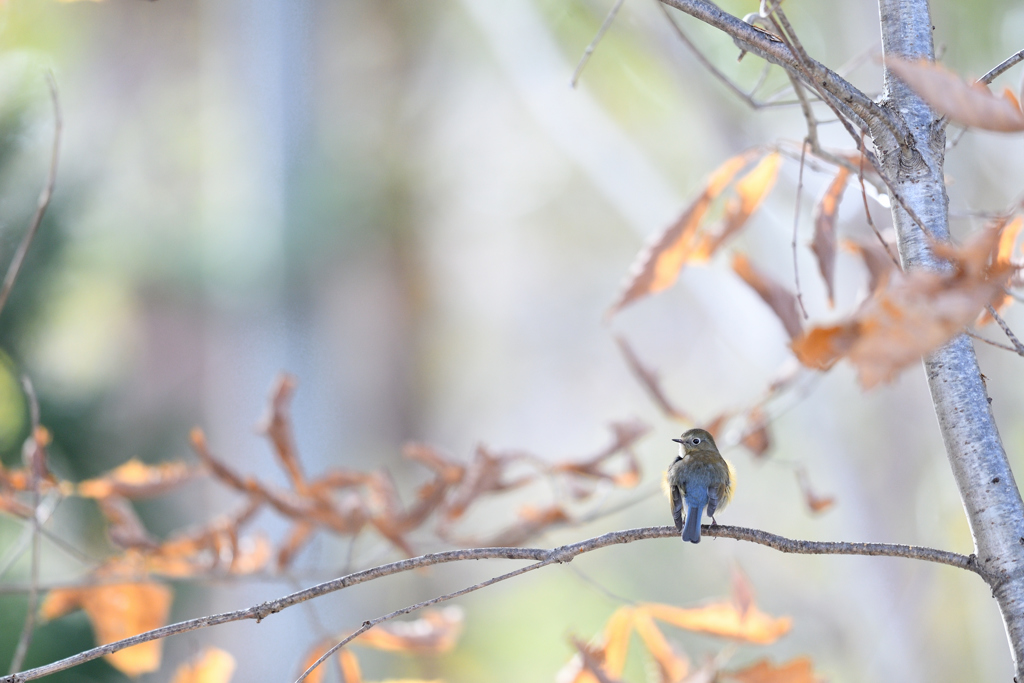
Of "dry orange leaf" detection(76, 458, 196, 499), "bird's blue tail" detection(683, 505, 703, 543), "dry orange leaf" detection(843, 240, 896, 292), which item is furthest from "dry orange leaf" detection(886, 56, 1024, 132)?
"dry orange leaf" detection(76, 458, 196, 499)

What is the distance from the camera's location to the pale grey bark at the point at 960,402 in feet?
1.28

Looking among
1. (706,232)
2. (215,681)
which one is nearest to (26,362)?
(215,681)

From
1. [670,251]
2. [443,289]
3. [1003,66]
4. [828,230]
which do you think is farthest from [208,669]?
[443,289]

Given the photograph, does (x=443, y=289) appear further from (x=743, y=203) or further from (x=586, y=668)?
(x=586, y=668)

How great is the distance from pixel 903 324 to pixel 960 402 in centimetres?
21

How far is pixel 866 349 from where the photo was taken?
0.23 metres

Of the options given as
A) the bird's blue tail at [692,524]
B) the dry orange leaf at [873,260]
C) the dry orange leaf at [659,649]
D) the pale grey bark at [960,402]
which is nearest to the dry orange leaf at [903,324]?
the pale grey bark at [960,402]

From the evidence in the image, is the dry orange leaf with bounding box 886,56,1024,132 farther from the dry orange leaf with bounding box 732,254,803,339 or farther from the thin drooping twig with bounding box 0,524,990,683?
the dry orange leaf with bounding box 732,254,803,339

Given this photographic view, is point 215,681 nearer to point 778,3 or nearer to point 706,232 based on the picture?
point 706,232

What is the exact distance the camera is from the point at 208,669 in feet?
2.68

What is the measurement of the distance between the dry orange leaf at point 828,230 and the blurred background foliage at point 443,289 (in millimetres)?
164

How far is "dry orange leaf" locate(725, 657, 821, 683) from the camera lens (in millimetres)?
648

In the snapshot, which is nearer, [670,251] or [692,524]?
[692,524]

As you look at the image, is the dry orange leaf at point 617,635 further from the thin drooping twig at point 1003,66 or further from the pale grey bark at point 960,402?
the thin drooping twig at point 1003,66
